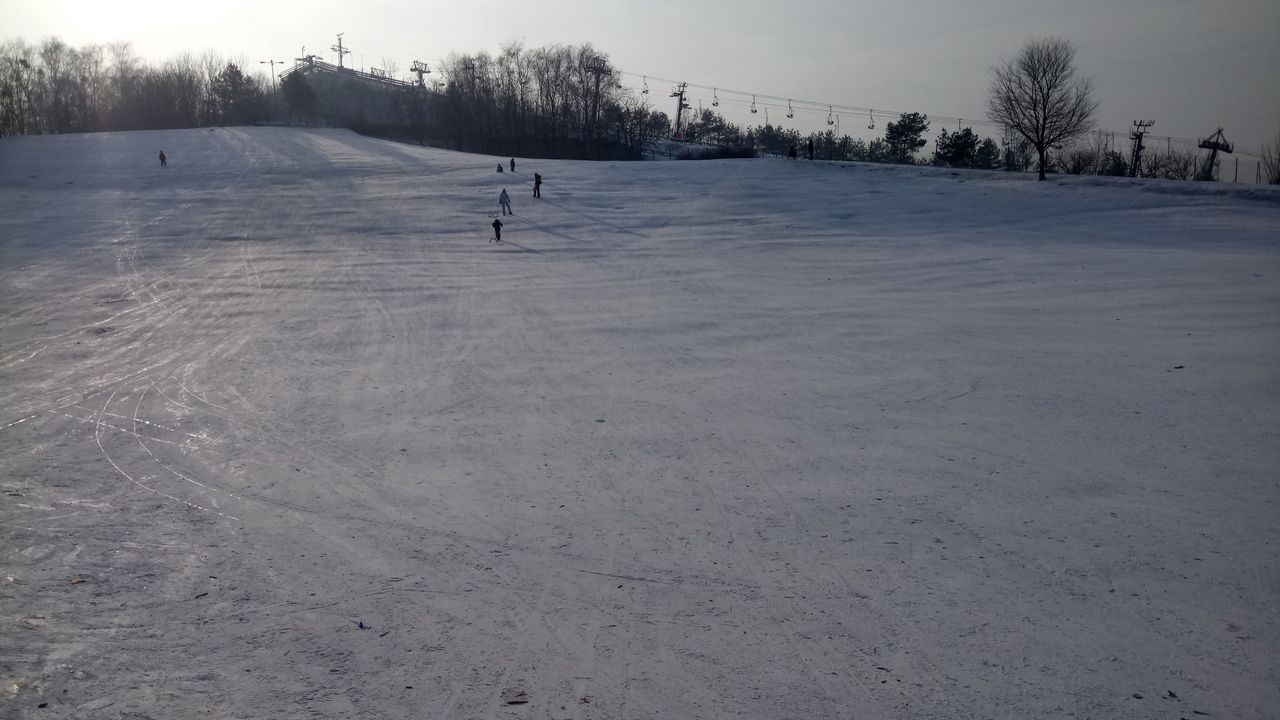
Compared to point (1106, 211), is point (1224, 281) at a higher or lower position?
lower

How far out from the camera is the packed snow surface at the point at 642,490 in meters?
6.07

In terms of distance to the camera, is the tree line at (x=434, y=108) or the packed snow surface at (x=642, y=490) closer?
the packed snow surface at (x=642, y=490)

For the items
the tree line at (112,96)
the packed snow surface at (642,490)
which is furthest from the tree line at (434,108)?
the packed snow surface at (642,490)

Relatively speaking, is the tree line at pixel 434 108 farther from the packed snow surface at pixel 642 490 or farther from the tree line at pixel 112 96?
the packed snow surface at pixel 642 490

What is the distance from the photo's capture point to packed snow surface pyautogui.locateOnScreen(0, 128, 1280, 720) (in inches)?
239

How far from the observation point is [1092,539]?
8141mm

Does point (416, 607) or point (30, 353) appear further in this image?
point (30, 353)

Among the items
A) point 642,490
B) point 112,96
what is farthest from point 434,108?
point 642,490

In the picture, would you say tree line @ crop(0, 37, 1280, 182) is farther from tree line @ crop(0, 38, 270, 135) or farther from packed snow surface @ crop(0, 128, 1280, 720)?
packed snow surface @ crop(0, 128, 1280, 720)

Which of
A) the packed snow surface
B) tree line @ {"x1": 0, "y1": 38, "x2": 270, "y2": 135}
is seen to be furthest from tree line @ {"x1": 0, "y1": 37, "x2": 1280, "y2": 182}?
the packed snow surface

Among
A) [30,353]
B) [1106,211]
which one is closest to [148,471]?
[30,353]

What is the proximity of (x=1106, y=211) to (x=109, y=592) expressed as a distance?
117ft

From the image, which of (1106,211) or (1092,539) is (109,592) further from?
(1106,211)

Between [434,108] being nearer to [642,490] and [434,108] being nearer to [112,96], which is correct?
[112,96]
